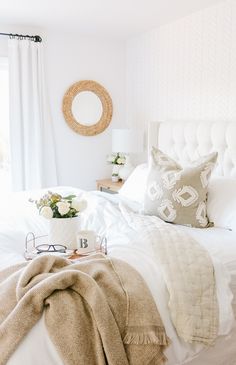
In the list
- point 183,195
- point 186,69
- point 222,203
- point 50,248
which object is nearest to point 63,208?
point 50,248

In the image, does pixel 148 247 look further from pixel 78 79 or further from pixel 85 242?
pixel 78 79

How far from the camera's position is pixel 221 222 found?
2422 millimetres

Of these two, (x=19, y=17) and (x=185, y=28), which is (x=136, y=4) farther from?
(x=19, y=17)

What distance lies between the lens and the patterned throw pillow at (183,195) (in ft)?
7.93

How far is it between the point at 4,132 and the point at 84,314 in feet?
10.5

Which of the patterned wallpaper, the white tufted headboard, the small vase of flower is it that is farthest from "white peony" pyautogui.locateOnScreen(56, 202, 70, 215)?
the patterned wallpaper

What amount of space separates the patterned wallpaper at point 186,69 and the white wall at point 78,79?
0.18 meters

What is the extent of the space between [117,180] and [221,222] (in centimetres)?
207

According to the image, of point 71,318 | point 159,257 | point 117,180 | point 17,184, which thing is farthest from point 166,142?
point 71,318

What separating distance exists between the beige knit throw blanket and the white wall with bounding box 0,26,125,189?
9.48ft

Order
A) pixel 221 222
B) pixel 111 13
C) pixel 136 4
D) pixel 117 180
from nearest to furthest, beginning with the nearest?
pixel 221 222 < pixel 136 4 < pixel 111 13 < pixel 117 180

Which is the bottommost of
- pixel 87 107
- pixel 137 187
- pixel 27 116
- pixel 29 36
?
pixel 137 187

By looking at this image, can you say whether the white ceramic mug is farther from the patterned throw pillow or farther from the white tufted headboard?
the white tufted headboard

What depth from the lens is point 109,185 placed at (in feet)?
13.6
